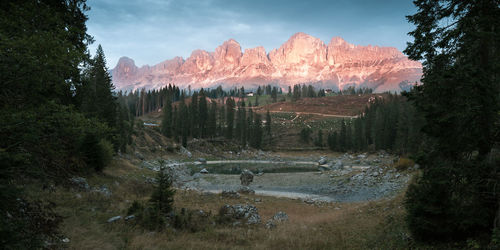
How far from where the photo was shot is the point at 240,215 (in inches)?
584

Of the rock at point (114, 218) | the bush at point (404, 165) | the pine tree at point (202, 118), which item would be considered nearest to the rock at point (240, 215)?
the rock at point (114, 218)

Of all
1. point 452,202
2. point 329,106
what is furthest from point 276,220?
point 329,106

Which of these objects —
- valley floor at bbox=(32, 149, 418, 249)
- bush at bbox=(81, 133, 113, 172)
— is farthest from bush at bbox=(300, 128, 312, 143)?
bush at bbox=(81, 133, 113, 172)

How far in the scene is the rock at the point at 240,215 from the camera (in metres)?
13.9

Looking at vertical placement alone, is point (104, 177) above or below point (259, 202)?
above

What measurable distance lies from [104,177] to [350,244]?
65.5 ft

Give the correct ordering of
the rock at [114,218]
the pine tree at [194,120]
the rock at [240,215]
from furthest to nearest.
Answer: the pine tree at [194,120] → the rock at [240,215] → the rock at [114,218]

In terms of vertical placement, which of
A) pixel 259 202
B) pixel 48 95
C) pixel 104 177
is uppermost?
pixel 48 95

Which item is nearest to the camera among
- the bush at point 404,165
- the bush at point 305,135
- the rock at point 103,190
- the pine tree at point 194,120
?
the rock at point 103,190

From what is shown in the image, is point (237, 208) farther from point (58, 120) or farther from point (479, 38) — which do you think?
point (479, 38)

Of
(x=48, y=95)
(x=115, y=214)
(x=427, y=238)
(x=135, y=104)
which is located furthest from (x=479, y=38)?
(x=135, y=104)

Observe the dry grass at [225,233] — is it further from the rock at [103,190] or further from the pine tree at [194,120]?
the pine tree at [194,120]

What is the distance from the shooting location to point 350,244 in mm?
10070

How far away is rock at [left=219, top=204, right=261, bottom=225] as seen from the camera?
13941mm
